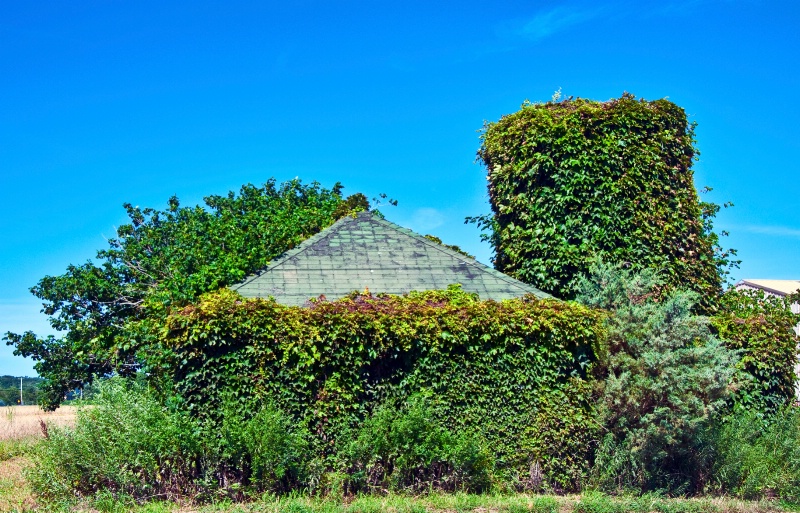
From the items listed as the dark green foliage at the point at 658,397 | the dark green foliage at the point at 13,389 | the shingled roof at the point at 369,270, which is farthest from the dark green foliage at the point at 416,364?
the dark green foliage at the point at 13,389

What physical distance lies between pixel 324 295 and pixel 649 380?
6341mm

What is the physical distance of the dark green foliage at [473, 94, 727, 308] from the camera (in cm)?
1734

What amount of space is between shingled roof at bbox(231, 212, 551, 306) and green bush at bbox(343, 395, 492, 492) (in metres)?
3.13

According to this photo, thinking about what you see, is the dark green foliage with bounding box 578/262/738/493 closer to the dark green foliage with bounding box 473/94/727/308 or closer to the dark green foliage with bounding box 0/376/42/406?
the dark green foliage with bounding box 473/94/727/308

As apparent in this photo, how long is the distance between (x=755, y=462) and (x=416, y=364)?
656 cm

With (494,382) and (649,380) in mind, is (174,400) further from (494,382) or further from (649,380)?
(649,380)

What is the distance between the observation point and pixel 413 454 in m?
12.2

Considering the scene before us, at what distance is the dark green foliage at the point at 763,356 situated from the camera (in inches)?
605

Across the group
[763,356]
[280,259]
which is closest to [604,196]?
[763,356]

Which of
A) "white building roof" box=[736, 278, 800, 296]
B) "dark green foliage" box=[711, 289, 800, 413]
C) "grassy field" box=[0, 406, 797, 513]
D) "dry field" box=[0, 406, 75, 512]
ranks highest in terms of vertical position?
"white building roof" box=[736, 278, 800, 296]

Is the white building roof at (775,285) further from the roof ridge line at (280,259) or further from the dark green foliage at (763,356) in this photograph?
the roof ridge line at (280,259)

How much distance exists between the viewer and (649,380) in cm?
1305

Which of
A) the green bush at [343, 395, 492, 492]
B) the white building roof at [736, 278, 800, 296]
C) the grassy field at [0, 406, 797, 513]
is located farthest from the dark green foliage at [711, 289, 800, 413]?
the white building roof at [736, 278, 800, 296]

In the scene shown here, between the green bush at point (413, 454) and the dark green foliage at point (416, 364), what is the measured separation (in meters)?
0.36
